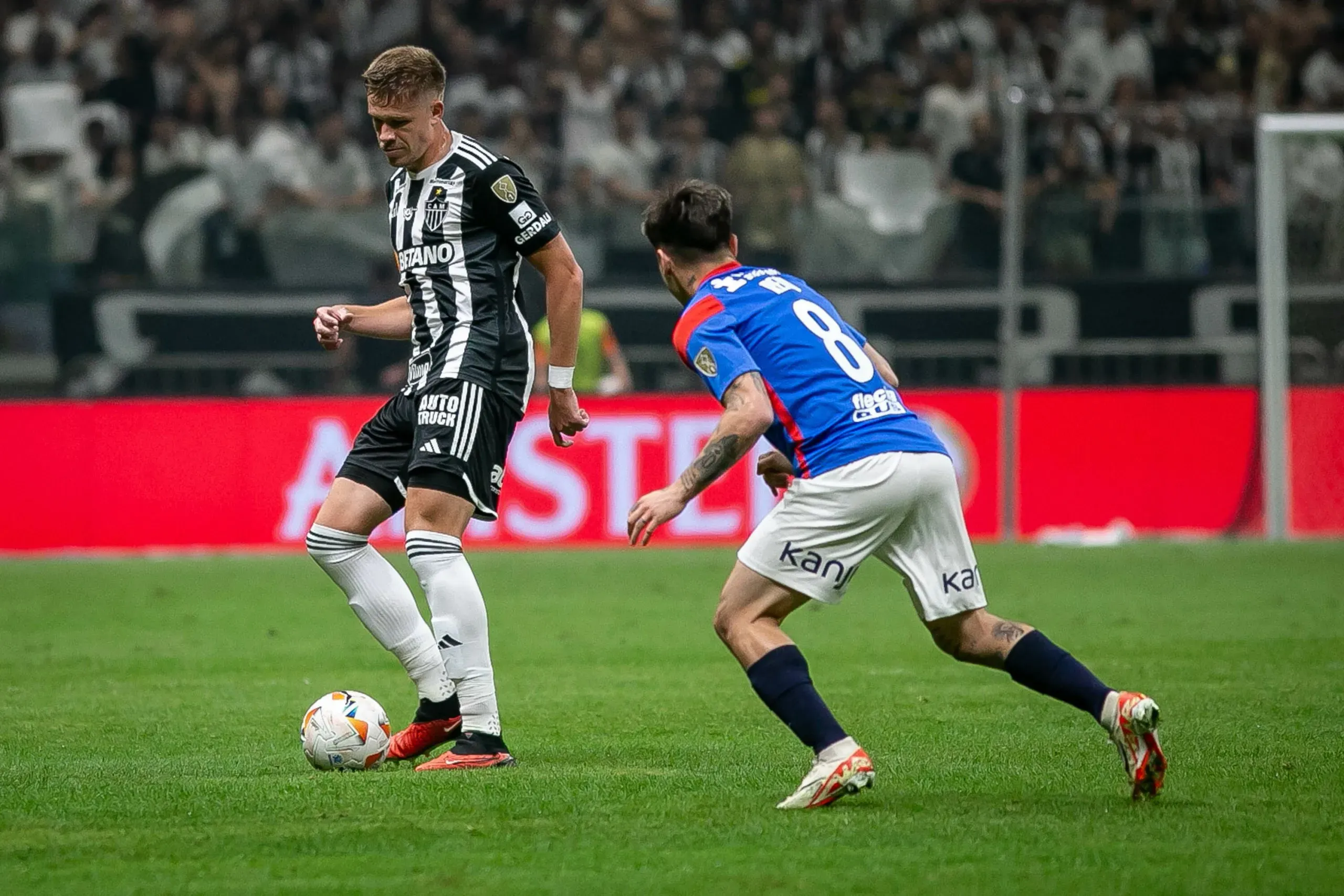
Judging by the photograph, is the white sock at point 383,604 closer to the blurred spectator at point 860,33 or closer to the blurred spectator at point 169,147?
the blurred spectator at point 169,147

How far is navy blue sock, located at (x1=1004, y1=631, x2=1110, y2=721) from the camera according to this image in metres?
5.12

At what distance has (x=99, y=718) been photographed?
277 inches

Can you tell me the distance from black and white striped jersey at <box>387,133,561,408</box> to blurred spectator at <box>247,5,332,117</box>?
40.9 feet

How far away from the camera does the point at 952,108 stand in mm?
17781

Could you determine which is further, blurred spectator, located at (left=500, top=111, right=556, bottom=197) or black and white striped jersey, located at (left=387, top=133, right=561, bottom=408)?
blurred spectator, located at (left=500, top=111, right=556, bottom=197)

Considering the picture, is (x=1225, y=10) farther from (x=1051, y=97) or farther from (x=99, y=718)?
(x=99, y=718)

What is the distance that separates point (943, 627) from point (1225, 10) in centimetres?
1626

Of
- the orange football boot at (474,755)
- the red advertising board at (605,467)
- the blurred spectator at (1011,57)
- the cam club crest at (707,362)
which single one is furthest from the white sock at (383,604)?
the blurred spectator at (1011,57)

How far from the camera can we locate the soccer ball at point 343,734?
5.85 m

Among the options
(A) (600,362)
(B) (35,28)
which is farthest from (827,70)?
(B) (35,28)

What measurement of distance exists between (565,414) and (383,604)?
2.86ft

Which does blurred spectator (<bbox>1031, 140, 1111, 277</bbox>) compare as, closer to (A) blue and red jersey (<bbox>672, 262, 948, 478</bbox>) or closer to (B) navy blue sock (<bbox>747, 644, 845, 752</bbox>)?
(A) blue and red jersey (<bbox>672, 262, 948, 478</bbox>)

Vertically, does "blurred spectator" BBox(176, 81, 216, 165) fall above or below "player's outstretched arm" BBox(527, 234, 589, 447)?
above

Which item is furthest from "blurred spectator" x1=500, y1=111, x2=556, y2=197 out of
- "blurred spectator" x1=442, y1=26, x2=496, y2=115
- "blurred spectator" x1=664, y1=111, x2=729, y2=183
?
"blurred spectator" x1=664, y1=111, x2=729, y2=183
